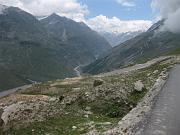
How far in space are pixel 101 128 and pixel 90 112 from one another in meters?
5.84

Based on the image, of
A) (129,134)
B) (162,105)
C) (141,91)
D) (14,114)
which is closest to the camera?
(129,134)

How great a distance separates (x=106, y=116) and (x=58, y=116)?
3.78 metres

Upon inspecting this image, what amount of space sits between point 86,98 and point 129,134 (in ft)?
39.1

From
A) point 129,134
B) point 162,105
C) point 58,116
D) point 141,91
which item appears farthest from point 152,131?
Result: point 141,91

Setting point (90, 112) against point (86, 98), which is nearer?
point (90, 112)

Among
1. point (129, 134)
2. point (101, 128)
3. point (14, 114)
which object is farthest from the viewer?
point (14, 114)

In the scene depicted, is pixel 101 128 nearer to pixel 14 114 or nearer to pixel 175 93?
pixel 14 114

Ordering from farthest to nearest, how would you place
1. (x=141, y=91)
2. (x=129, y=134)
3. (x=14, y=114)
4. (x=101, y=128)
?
(x=141, y=91) → (x=14, y=114) → (x=101, y=128) → (x=129, y=134)

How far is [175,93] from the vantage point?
40.3m

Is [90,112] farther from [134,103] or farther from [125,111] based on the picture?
[134,103]

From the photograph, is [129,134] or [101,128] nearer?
[129,134]

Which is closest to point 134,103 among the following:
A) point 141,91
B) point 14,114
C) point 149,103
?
point 149,103

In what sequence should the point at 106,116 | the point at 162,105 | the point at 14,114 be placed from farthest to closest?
1. the point at 162,105
2. the point at 106,116
3. the point at 14,114

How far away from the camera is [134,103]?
107 ft
